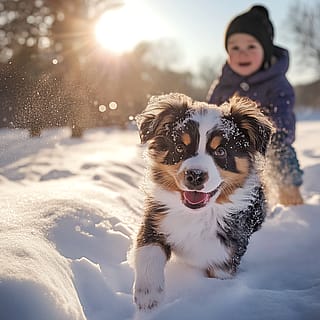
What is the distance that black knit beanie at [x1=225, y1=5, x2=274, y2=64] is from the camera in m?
5.36

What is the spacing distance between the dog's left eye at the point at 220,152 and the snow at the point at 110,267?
745 mm

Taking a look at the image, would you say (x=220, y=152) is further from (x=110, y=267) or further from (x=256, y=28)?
(x=256, y=28)

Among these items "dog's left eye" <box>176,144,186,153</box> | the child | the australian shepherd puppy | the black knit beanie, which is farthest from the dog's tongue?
the black knit beanie

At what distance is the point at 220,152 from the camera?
9.50 feet

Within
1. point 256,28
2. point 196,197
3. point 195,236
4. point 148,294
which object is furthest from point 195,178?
point 256,28

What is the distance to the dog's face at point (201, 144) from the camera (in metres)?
2.75

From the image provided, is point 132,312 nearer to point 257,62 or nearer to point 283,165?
point 283,165

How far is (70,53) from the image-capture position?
46.2 ft

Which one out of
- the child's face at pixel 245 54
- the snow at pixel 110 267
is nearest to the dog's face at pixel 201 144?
the snow at pixel 110 267

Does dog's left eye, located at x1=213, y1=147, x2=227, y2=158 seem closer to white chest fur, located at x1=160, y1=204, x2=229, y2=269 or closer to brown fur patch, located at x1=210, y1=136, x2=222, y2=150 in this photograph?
brown fur patch, located at x1=210, y1=136, x2=222, y2=150

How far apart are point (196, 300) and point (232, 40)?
12.9ft

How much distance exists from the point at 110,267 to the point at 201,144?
3.08ft

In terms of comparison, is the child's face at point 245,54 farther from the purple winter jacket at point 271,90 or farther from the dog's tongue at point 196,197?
the dog's tongue at point 196,197

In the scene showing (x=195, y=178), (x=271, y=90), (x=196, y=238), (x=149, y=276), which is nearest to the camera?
(x=149, y=276)
